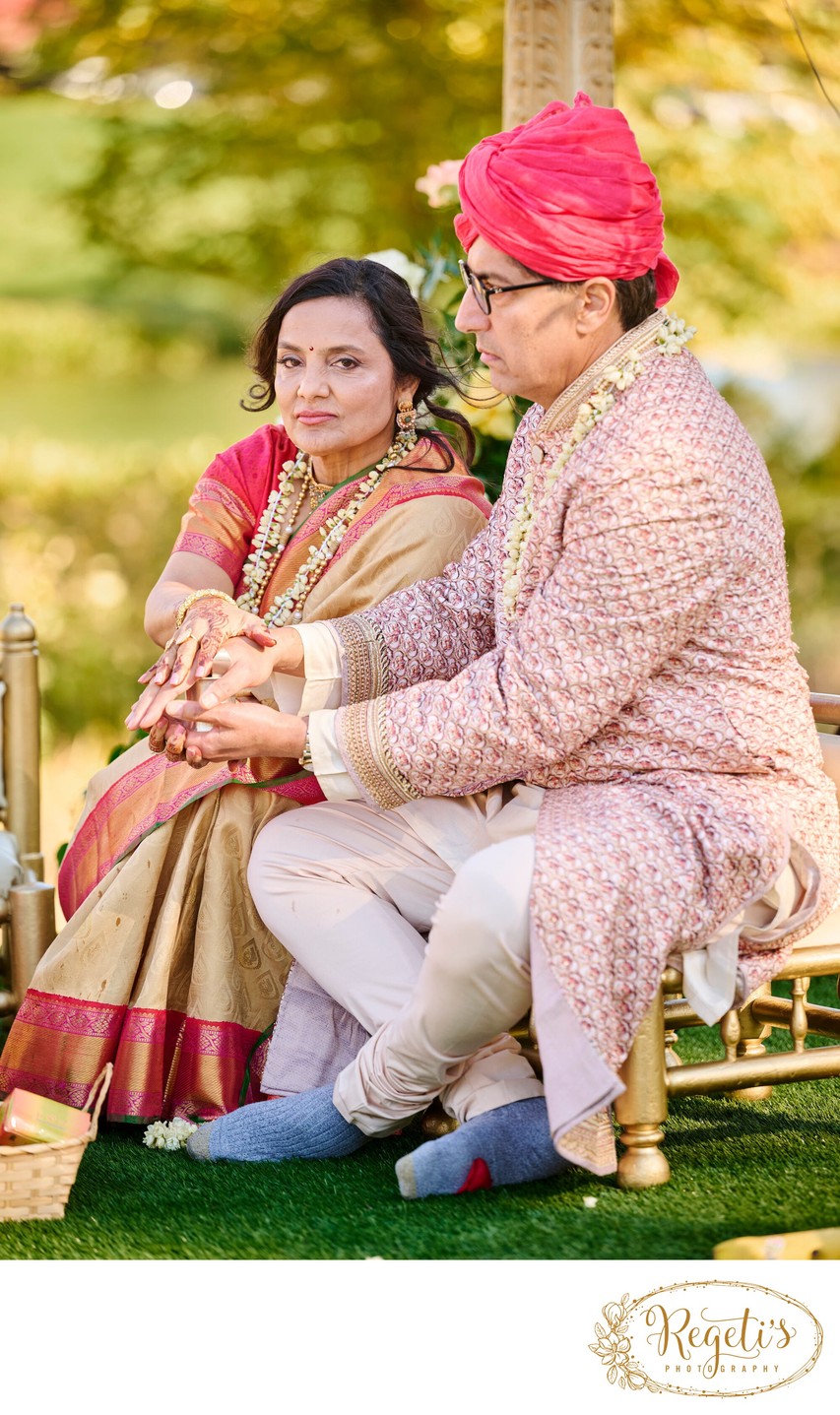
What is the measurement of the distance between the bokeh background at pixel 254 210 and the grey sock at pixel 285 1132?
3.88 metres

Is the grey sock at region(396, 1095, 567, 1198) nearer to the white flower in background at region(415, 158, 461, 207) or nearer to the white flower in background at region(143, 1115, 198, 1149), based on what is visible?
the white flower in background at region(143, 1115, 198, 1149)

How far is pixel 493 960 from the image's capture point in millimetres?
2250

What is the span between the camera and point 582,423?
248 centimetres

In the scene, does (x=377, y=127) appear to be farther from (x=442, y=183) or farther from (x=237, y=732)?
(x=237, y=732)

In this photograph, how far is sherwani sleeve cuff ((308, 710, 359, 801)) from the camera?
Answer: 2.50m

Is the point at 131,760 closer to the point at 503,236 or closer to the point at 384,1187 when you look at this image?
the point at 384,1187

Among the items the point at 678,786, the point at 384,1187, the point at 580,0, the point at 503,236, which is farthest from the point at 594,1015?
the point at 580,0

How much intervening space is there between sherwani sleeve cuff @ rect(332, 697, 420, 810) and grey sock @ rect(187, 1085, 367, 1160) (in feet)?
1.81

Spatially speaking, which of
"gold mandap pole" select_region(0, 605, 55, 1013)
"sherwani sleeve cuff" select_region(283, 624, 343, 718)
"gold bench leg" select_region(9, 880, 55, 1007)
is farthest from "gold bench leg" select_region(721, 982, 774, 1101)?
"gold mandap pole" select_region(0, 605, 55, 1013)

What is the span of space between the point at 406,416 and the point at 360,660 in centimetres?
60

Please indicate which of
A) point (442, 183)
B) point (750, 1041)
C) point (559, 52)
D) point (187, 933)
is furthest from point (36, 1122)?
point (559, 52)

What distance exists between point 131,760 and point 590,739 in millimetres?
1056

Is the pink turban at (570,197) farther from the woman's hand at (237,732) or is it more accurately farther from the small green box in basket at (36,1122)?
the small green box in basket at (36,1122)
